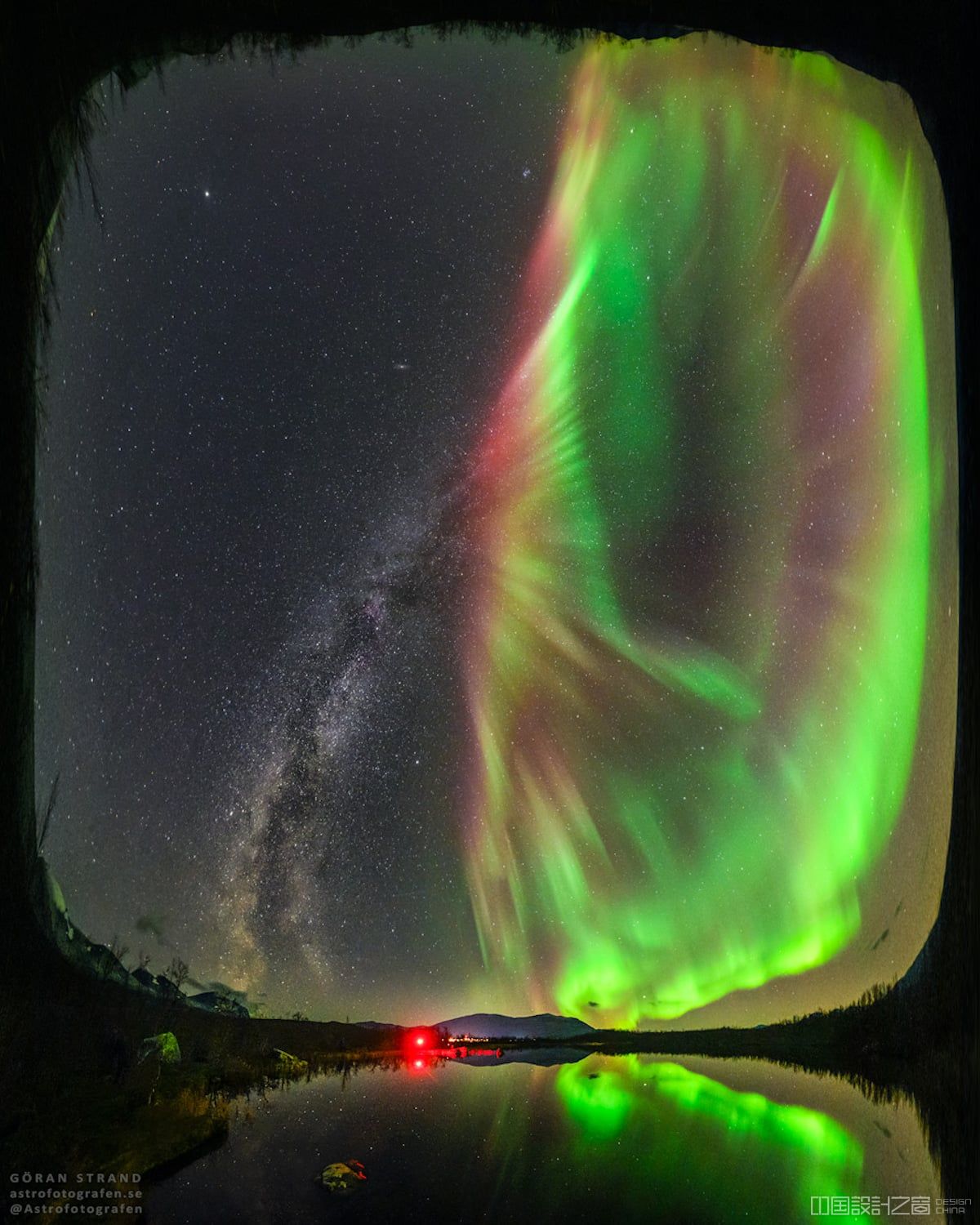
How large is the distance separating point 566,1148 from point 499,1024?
648 millimetres

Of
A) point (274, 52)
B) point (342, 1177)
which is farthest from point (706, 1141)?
point (274, 52)

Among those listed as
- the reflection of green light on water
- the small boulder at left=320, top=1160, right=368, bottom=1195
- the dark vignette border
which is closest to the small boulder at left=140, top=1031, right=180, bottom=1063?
the dark vignette border

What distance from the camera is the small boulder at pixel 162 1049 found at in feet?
15.2

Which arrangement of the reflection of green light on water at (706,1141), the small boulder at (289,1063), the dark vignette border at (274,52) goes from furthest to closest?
the small boulder at (289,1063)
the dark vignette border at (274,52)
the reflection of green light on water at (706,1141)

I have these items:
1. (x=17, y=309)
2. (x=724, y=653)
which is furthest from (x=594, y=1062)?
(x=17, y=309)

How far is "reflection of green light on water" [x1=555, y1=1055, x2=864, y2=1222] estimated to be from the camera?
4.34 meters

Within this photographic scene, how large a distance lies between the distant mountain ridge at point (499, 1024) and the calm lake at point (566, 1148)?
33cm

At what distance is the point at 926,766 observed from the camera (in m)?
4.98

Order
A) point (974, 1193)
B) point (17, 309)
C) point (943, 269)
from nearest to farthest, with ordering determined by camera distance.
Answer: point (974, 1193)
point (17, 309)
point (943, 269)

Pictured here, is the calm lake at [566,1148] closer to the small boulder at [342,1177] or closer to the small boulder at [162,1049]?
the small boulder at [342,1177]

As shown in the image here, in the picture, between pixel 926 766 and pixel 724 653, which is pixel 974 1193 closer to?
pixel 926 766

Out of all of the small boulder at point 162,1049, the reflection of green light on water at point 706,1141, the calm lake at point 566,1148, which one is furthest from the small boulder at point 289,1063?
the reflection of green light on water at point 706,1141

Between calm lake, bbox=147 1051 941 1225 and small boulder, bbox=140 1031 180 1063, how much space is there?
43 cm

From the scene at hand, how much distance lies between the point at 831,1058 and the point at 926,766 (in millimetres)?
1603
